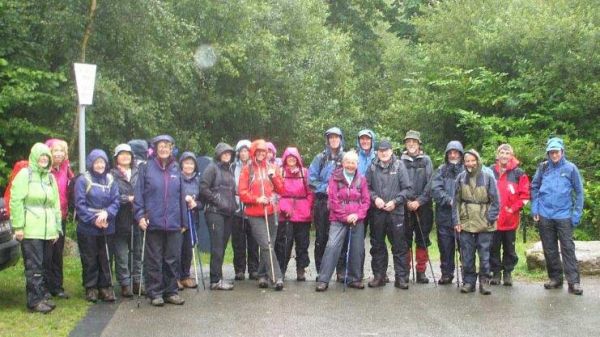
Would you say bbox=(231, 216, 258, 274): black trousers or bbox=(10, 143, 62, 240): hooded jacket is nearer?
bbox=(10, 143, 62, 240): hooded jacket

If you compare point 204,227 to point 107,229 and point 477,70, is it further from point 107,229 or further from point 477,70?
point 477,70

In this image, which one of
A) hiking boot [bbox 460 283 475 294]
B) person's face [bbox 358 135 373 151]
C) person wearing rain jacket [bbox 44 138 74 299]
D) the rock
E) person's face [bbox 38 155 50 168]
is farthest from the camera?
the rock

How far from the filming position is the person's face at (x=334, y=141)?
9.88 m

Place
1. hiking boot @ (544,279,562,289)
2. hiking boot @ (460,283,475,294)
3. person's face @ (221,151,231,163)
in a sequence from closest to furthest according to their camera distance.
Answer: hiking boot @ (460,283,475,294) < hiking boot @ (544,279,562,289) < person's face @ (221,151,231,163)

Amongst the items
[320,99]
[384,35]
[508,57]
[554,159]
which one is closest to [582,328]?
[554,159]

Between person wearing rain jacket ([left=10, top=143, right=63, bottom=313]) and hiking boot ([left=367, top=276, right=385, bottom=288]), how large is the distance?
396 centimetres

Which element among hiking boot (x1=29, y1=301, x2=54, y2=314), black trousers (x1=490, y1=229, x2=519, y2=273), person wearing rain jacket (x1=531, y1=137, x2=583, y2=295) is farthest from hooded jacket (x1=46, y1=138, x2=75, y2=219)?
person wearing rain jacket (x1=531, y1=137, x2=583, y2=295)

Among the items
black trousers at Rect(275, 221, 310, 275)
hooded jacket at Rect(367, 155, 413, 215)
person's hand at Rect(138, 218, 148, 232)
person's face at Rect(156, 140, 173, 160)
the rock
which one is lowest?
the rock

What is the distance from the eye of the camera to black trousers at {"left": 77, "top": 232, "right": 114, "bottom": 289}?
848 centimetres

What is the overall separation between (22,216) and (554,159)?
651 centimetres

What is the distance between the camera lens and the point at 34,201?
7863 mm

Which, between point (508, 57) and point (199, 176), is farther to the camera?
point (508, 57)

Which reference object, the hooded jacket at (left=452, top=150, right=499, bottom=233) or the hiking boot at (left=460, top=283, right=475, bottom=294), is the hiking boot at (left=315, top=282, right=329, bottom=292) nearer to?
the hiking boot at (left=460, top=283, right=475, bottom=294)

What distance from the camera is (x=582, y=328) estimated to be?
23.9 ft
